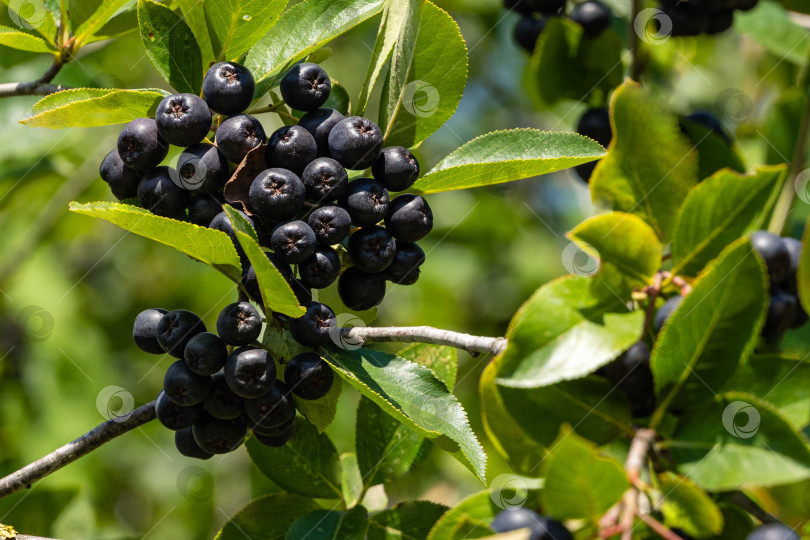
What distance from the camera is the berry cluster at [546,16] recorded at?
271 centimetres

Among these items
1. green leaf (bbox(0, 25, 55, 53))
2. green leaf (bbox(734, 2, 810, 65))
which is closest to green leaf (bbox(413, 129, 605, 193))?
green leaf (bbox(0, 25, 55, 53))

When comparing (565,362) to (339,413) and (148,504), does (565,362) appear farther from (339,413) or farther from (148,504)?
(148,504)

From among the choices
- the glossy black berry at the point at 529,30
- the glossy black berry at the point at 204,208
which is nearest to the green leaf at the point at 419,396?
the glossy black berry at the point at 204,208

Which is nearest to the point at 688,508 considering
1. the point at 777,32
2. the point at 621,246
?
the point at 621,246

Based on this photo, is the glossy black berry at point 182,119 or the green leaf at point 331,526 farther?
the green leaf at point 331,526

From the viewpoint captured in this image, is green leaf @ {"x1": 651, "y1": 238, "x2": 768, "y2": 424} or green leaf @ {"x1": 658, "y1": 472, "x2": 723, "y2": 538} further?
green leaf @ {"x1": 651, "y1": 238, "x2": 768, "y2": 424}

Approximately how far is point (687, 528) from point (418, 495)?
2271 mm

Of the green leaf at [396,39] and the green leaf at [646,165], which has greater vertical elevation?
the green leaf at [396,39]

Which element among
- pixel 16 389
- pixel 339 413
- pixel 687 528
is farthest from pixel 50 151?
pixel 687 528

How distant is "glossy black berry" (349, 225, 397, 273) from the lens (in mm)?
1579

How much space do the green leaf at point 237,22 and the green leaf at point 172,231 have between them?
51 centimetres

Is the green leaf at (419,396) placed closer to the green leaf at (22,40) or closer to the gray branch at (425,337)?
the gray branch at (425,337)

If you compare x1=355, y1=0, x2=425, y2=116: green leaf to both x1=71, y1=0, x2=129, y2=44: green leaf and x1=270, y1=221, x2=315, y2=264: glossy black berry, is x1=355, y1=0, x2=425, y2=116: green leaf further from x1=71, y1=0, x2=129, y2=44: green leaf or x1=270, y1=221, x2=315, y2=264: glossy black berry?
x1=71, y1=0, x2=129, y2=44: green leaf

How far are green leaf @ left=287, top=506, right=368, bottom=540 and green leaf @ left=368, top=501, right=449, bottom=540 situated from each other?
0.06 metres
